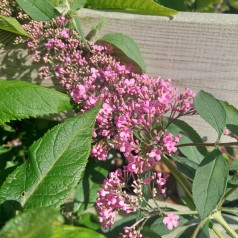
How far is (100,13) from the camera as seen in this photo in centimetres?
144

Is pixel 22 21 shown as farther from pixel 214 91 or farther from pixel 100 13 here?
pixel 214 91

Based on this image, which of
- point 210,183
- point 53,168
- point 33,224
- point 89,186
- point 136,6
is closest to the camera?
point 33,224

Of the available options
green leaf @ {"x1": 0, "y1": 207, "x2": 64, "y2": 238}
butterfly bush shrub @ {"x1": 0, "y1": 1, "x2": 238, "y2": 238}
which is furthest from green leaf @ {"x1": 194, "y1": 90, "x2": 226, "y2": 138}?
green leaf @ {"x1": 0, "y1": 207, "x2": 64, "y2": 238}

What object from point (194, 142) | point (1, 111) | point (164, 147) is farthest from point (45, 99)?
point (194, 142)

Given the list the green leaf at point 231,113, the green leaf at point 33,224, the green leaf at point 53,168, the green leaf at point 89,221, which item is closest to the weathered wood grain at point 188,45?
the green leaf at point 231,113

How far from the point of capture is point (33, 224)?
1.47 feet

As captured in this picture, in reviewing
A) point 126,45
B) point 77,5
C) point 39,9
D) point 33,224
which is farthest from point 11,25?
point 33,224

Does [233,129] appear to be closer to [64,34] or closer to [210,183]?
[210,183]

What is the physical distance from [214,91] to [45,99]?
577 millimetres

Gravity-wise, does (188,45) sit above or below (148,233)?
above

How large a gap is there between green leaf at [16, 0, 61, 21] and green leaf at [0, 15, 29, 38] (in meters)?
0.07

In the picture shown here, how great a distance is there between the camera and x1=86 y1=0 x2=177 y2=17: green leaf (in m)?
1.35

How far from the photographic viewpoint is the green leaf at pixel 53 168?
2.99 feet

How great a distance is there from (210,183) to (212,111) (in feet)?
0.68
